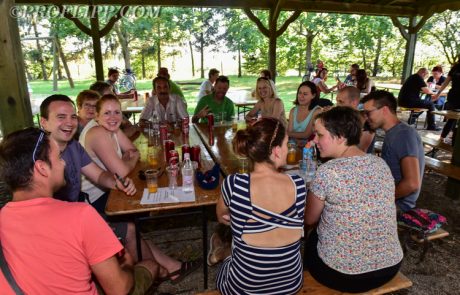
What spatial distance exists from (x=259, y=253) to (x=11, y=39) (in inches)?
105

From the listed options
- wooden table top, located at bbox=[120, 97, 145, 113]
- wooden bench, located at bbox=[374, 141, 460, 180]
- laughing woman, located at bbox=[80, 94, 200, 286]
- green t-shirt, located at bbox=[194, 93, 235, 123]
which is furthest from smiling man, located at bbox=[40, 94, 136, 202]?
wooden bench, located at bbox=[374, 141, 460, 180]

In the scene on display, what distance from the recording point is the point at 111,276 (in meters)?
1.20

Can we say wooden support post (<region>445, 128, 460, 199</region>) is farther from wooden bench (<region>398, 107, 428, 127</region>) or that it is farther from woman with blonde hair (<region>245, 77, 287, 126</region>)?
wooden bench (<region>398, 107, 428, 127</region>)

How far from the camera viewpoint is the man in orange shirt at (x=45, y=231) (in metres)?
1.05

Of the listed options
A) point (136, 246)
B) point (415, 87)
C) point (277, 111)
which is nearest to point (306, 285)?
point (136, 246)

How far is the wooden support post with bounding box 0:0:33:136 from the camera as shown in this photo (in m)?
2.57

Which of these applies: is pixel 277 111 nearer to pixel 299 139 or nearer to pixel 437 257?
pixel 299 139

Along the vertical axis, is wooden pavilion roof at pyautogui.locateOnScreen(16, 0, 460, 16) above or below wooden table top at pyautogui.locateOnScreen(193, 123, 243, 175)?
above

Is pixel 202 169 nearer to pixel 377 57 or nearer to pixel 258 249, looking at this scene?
pixel 258 249

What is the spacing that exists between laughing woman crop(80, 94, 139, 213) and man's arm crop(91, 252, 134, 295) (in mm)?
1208

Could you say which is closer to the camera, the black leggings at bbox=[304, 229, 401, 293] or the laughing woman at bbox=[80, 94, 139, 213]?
the black leggings at bbox=[304, 229, 401, 293]

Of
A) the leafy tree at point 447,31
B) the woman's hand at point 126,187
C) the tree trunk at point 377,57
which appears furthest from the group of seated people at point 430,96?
the tree trunk at point 377,57

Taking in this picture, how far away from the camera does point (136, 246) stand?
2248mm

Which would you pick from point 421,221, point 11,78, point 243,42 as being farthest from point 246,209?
point 243,42
